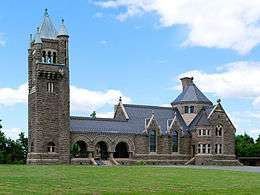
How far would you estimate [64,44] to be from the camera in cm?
6569

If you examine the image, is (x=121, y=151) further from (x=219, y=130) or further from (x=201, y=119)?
(x=219, y=130)

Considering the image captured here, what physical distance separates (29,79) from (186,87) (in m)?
27.6

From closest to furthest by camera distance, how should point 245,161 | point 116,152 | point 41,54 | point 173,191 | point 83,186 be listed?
point 173,191, point 83,186, point 41,54, point 116,152, point 245,161

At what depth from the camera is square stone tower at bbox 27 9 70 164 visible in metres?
62.8

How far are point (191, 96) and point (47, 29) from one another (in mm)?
26234

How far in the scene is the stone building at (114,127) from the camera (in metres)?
63.5

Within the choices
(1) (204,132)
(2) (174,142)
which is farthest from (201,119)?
(2) (174,142)

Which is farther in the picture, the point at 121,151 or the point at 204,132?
the point at 204,132

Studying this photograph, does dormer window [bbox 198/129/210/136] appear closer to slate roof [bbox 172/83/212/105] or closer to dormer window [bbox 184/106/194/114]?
dormer window [bbox 184/106/194/114]

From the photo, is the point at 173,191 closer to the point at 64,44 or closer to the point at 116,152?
the point at 64,44

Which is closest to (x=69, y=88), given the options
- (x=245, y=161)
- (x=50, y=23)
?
(x=50, y=23)

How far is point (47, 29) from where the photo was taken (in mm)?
66625

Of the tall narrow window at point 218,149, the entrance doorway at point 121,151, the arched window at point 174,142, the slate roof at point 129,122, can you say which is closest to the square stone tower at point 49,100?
the slate roof at point 129,122

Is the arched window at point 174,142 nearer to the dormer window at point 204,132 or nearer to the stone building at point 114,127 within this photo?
the stone building at point 114,127
